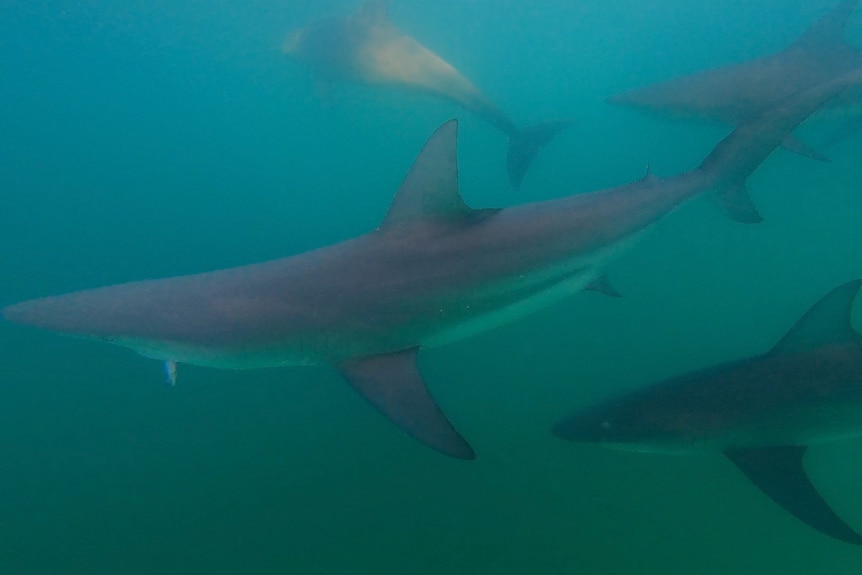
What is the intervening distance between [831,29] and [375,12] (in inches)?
281

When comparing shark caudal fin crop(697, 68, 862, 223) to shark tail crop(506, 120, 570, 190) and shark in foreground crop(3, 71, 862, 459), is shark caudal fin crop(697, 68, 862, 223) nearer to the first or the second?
shark in foreground crop(3, 71, 862, 459)

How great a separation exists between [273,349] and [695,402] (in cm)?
301

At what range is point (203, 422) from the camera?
6.25 metres

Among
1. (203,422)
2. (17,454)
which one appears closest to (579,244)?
(203,422)

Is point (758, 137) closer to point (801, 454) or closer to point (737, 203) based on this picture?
point (737, 203)

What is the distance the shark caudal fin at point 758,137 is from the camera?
4.89 meters

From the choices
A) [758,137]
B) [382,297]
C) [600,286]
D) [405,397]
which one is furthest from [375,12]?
[405,397]

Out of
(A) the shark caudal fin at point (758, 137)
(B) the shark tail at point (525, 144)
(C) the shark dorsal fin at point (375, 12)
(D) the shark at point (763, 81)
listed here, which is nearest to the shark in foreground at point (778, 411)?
(A) the shark caudal fin at point (758, 137)

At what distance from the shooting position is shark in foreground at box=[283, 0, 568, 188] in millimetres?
9516

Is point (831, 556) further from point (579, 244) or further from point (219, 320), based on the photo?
point (219, 320)

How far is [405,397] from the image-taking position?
11.9 ft

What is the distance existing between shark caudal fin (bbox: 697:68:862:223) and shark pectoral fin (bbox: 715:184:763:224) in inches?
2.4

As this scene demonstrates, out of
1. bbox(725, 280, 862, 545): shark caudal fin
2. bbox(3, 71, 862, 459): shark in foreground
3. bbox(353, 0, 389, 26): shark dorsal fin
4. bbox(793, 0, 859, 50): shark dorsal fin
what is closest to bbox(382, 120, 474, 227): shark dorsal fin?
bbox(3, 71, 862, 459): shark in foreground

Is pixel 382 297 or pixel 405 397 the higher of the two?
pixel 382 297
